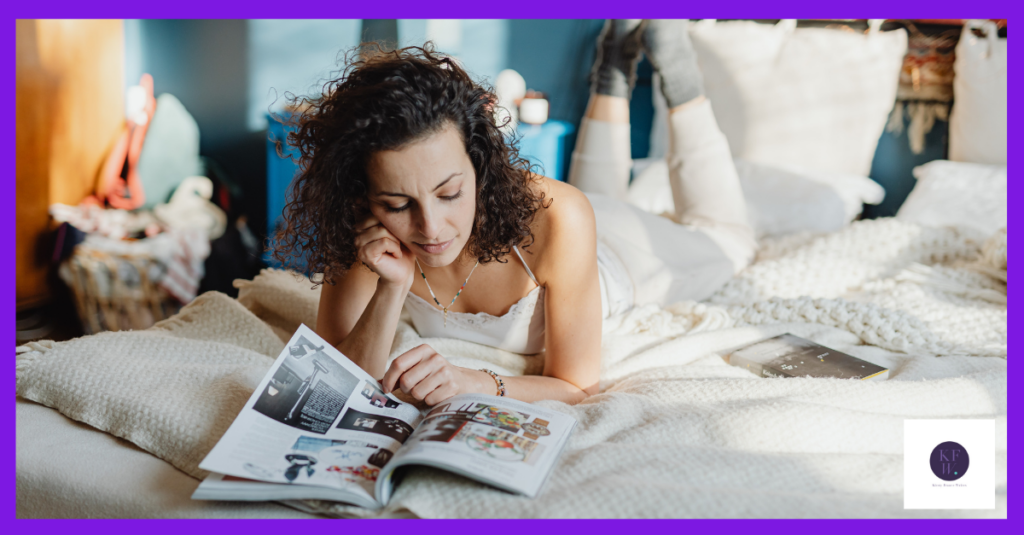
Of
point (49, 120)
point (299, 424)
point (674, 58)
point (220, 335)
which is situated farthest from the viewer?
point (49, 120)

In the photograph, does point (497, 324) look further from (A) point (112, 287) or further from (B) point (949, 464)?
(A) point (112, 287)

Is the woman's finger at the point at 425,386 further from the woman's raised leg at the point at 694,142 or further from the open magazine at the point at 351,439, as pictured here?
the woman's raised leg at the point at 694,142

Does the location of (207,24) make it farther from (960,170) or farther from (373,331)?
(960,170)

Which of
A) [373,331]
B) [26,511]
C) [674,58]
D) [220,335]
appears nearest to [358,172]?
[373,331]

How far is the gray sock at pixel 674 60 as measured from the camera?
184 cm

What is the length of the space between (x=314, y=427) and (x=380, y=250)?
29 cm

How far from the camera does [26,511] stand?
35.0 inches

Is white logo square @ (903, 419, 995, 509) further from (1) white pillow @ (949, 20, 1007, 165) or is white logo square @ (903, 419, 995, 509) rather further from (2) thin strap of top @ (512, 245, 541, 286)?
(1) white pillow @ (949, 20, 1007, 165)

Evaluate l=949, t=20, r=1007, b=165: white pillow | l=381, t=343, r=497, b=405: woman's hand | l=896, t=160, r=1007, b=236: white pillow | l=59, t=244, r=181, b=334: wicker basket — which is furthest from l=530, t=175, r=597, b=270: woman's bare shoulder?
l=59, t=244, r=181, b=334: wicker basket

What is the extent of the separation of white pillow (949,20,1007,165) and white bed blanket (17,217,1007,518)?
0.84m

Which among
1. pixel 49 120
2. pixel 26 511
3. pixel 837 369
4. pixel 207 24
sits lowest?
pixel 26 511

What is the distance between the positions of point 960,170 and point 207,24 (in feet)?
10.1

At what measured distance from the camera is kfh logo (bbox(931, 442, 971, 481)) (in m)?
0.82

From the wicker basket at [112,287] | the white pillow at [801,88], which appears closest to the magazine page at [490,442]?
the white pillow at [801,88]
